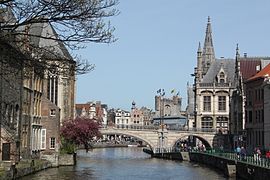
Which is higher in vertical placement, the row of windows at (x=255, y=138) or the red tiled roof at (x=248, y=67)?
the red tiled roof at (x=248, y=67)

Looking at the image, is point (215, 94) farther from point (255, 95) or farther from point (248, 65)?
point (255, 95)

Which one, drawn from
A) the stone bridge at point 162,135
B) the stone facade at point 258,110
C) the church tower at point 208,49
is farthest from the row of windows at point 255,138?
the church tower at point 208,49

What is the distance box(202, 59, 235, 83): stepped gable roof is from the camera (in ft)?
306

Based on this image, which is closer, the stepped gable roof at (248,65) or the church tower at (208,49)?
the stepped gable roof at (248,65)

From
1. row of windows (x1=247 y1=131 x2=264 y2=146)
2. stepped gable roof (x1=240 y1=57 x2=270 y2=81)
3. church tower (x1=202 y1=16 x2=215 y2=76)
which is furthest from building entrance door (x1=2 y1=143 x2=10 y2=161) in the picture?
church tower (x1=202 y1=16 x2=215 y2=76)

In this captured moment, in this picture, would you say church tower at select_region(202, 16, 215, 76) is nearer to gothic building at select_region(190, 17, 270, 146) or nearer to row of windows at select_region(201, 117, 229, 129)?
gothic building at select_region(190, 17, 270, 146)

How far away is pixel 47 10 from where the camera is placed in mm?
15914

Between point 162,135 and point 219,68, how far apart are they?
1505 centimetres

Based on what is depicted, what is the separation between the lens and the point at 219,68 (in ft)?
308

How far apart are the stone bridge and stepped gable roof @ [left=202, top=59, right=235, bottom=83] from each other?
10.1 meters

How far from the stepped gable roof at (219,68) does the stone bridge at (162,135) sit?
33.2 ft

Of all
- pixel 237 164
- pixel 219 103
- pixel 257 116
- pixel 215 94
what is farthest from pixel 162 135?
pixel 237 164

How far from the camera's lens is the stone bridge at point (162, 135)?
3423 inches

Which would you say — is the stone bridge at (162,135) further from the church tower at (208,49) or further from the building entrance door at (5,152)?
the building entrance door at (5,152)
